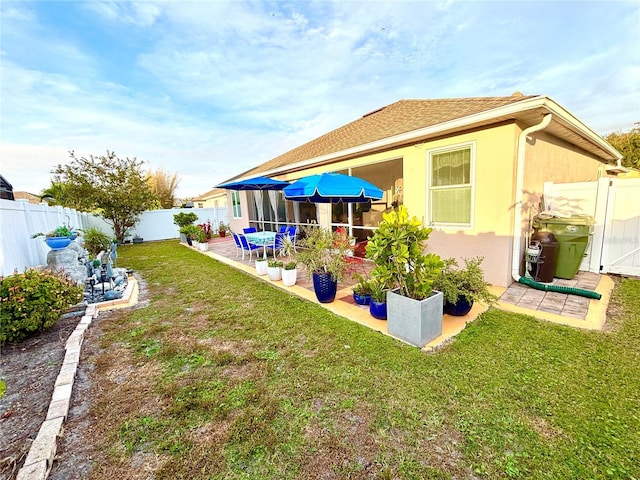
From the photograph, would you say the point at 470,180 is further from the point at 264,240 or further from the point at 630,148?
the point at 630,148

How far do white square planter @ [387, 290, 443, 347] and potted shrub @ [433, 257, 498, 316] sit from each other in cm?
47

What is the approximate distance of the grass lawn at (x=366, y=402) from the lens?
74.1 inches

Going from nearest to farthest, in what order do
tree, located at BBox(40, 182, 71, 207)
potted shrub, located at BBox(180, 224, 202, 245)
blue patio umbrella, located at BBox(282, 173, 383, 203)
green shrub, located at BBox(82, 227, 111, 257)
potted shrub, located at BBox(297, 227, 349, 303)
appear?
potted shrub, located at BBox(297, 227, 349, 303)
blue patio umbrella, located at BBox(282, 173, 383, 203)
green shrub, located at BBox(82, 227, 111, 257)
potted shrub, located at BBox(180, 224, 202, 245)
tree, located at BBox(40, 182, 71, 207)

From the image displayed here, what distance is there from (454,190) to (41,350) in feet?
24.7

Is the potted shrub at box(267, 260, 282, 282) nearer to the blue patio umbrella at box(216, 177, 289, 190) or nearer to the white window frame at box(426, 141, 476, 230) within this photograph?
the blue patio umbrella at box(216, 177, 289, 190)

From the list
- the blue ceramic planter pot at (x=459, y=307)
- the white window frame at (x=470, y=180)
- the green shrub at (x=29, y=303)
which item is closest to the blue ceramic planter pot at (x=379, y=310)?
the blue ceramic planter pot at (x=459, y=307)

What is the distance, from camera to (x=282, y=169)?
1051 cm

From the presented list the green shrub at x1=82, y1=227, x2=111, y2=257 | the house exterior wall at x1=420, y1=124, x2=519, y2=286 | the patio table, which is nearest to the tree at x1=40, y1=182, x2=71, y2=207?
the green shrub at x1=82, y1=227, x2=111, y2=257

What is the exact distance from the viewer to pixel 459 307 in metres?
4.06

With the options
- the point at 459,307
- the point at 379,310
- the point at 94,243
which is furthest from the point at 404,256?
the point at 94,243

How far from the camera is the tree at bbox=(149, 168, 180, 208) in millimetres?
A: 28578

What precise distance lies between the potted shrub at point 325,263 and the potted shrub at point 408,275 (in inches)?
51.5

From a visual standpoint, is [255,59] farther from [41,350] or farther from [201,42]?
[41,350]

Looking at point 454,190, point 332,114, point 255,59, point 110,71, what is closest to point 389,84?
point 332,114
